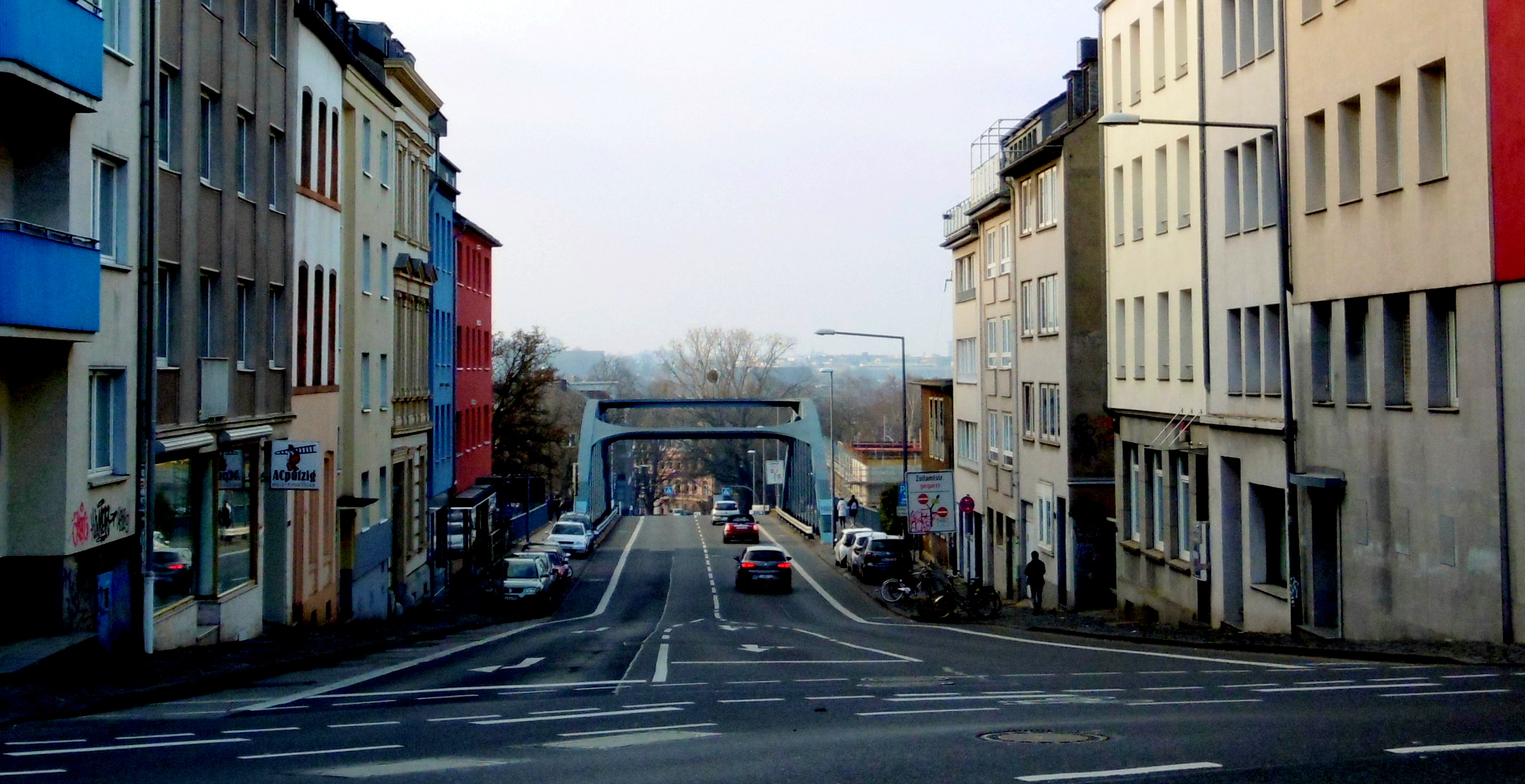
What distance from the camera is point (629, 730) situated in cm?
1322

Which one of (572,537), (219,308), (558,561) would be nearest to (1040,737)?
(219,308)

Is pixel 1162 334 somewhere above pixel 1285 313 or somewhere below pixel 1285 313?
above

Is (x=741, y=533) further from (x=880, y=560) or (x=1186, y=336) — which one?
(x=1186, y=336)

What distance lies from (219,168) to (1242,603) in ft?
63.2

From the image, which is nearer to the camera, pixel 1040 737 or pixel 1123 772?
pixel 1123 772

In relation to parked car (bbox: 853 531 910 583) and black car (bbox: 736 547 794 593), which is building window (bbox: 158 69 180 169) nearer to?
black car (bbox: 736 547 794 593)

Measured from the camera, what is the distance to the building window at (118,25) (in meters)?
19.4

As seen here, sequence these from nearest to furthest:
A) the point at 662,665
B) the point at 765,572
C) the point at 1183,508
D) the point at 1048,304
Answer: the point at 662,665 < the point at 1183,508 < the point at 1048,304 < the point at 765,572

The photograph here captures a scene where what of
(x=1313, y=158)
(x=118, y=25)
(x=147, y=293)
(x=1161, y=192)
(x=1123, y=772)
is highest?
(x=118, y=25)

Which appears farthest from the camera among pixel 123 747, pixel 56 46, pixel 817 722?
pixel 56 46

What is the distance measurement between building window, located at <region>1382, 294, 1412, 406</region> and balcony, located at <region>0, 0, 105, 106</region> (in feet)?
56.7

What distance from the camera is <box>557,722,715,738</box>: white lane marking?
1293cm

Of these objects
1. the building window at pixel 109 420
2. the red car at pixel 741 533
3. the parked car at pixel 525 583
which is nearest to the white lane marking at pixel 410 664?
the parked car at pixel 525 583

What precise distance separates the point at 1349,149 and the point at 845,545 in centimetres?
3534
